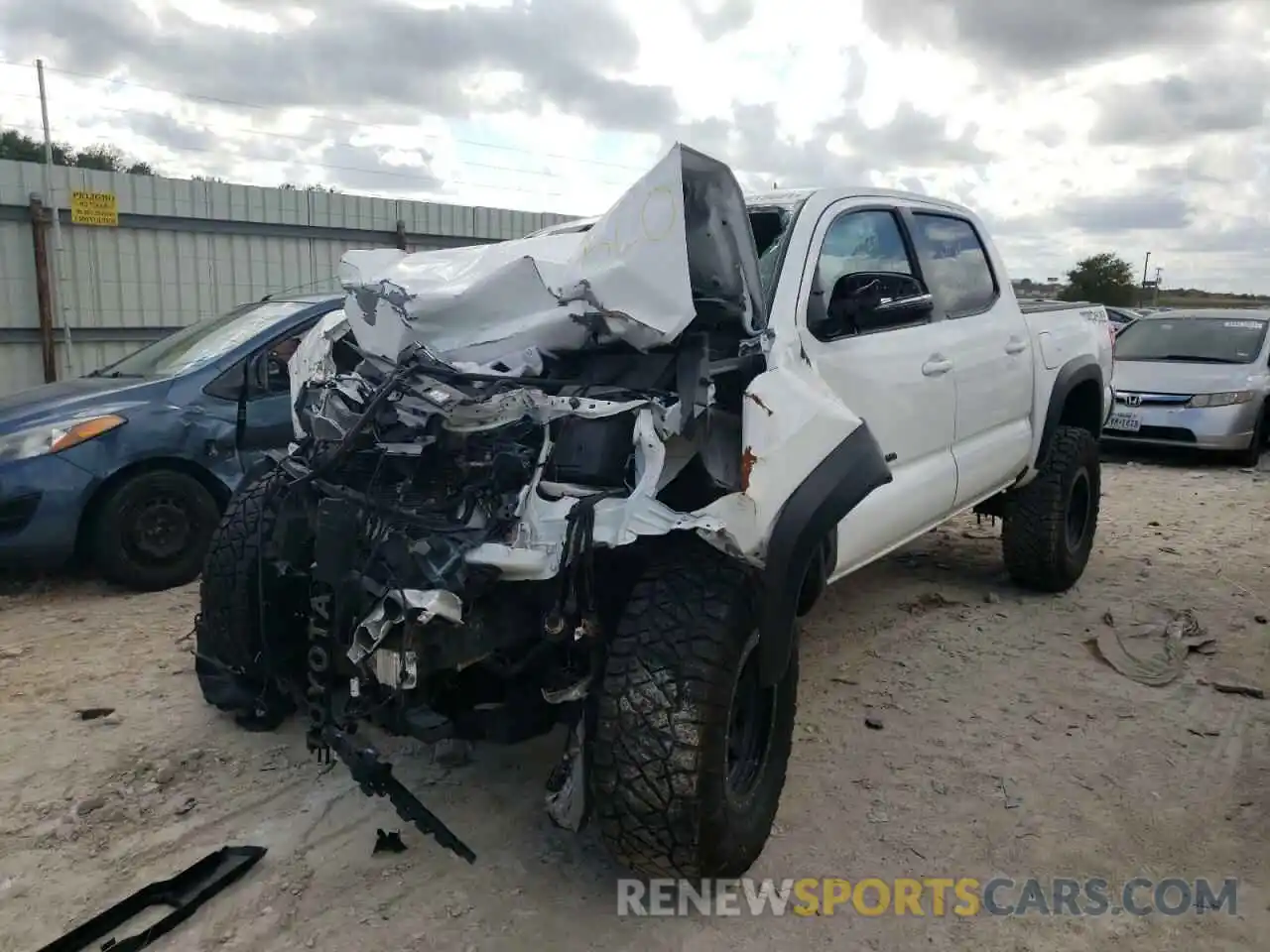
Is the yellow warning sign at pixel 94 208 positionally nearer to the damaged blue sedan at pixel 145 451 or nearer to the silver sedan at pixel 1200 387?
the damaged blue sedan at pixel 145 451

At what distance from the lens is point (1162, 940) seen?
2.75m

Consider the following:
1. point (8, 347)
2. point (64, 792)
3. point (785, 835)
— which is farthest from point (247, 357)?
point (8, 347)

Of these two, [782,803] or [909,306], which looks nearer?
[782,803]

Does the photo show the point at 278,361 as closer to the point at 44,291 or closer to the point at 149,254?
the point at 44,291

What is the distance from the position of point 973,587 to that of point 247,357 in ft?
14.3

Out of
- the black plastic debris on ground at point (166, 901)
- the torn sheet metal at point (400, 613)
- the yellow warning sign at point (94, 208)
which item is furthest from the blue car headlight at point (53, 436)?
the yellow warning sign at point (94, 208)

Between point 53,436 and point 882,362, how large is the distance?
4124mm

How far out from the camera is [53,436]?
17.0ft

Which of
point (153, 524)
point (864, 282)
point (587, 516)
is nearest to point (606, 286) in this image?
point (587, 516)

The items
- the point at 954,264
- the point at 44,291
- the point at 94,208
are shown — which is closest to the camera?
the point at 954,264

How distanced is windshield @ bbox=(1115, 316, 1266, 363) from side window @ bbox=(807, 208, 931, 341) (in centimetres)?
836

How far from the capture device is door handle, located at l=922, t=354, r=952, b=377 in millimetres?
4207

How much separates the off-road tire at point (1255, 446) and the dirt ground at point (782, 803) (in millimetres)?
6132

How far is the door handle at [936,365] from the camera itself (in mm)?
4207
